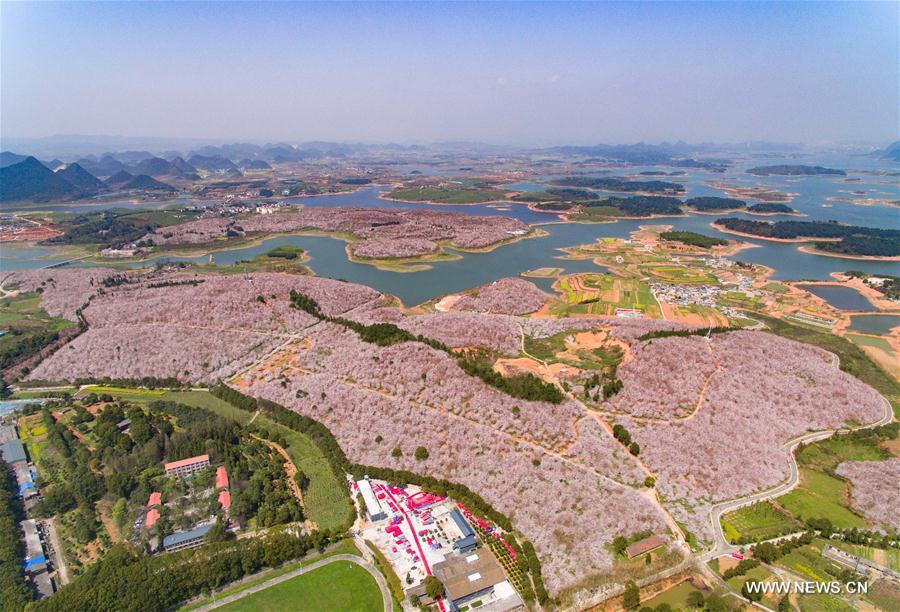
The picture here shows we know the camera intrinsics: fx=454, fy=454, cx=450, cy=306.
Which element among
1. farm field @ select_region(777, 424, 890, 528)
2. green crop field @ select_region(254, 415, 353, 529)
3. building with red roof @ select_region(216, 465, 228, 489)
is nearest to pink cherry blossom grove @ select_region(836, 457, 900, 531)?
farm field @ select_region(777, 424, 890, 528)

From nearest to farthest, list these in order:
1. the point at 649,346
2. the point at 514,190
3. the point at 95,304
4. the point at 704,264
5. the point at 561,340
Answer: the point at 649,346, the point at 561,340, the point at 95,304, the point at 704,264, the point at 514,190

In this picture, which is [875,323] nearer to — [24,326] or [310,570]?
[310,570]

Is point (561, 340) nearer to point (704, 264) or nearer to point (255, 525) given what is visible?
point (255, 525)

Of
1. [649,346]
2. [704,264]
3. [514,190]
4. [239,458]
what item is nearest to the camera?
[239,458]

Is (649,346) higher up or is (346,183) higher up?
(346,183)

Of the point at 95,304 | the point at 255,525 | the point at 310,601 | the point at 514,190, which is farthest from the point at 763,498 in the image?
the point at 514,190

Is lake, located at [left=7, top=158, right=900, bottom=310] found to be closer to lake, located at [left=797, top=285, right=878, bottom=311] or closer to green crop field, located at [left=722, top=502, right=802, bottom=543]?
lake, located at [left=797, top=285, right=878, bottom=311]
